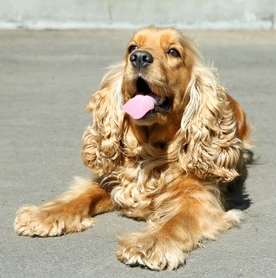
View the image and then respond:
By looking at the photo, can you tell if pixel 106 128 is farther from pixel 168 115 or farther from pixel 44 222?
pixel 44 222

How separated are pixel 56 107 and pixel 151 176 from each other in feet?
11.2

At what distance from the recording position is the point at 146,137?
5090mm

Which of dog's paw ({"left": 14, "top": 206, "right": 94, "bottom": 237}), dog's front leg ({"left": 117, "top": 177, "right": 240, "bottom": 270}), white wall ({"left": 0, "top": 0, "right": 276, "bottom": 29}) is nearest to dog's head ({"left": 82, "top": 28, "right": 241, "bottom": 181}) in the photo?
dog's front leg ({"left": 117, "top": 177, "right": 240, "bottom": 270})

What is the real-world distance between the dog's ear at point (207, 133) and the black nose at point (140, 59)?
48 cm

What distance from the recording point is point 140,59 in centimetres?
469

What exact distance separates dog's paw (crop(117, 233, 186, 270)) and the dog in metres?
0.29

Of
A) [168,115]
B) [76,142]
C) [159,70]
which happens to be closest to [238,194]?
[168,115]

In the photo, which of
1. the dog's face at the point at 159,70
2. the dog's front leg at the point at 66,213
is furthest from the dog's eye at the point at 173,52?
the dog's front leg at the point at 66,213

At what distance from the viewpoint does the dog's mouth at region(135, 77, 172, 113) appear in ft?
15.7

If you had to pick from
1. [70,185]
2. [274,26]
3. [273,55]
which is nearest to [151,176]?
[70,185]

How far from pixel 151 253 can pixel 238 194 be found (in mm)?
1604

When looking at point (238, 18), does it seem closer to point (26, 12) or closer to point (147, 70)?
point (26, 12)

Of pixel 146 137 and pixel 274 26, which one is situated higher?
pixel 146 137

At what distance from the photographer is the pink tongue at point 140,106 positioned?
188 inches
